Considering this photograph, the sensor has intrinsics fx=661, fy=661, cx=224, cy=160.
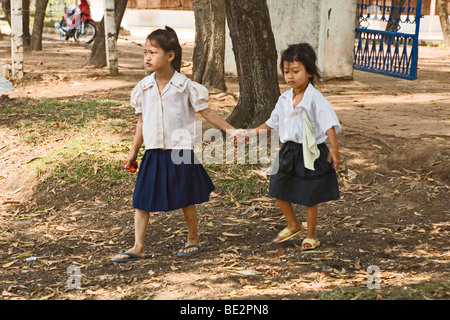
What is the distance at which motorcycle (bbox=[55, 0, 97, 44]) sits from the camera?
19.0 meters

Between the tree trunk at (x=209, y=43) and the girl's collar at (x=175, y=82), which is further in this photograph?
the tree trunk at (x=209, y=43)

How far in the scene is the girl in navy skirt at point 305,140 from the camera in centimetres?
436

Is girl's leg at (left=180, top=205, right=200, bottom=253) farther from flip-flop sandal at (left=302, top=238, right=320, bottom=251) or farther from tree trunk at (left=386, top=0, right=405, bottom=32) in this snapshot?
tree trunk at (left=386, top=0, right=405, bottom=32)

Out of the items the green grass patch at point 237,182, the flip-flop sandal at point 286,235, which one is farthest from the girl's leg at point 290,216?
the green grass patch at point 237,182

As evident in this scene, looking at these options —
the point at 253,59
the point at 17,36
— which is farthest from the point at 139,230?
the point at 17,36

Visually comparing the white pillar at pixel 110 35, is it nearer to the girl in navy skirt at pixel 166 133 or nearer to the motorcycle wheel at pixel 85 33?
the girl in navy skirt at pixel 166 133

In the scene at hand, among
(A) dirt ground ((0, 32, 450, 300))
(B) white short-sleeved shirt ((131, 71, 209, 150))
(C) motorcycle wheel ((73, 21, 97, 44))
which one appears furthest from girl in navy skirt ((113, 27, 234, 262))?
(C) motorcycle wheel ((73, 21, 97, 44))

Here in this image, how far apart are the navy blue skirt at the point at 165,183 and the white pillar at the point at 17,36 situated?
7.04m

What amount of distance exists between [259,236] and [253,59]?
89.9 inches

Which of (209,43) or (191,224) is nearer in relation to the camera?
(191,224)

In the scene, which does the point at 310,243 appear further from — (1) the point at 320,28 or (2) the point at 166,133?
(1) the point at 320,28

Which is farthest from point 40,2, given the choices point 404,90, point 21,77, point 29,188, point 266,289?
point 266,289

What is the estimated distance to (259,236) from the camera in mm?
5004

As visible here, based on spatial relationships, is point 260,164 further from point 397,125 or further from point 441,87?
point 441,87
